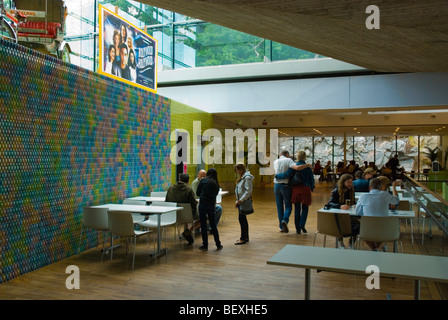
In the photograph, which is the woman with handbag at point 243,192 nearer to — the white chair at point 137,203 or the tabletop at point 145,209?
the tabletop at point 145,209

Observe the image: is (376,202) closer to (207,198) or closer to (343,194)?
(343,194)

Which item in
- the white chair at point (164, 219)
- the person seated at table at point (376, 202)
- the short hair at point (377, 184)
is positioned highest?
the short hair at point (377, 184)

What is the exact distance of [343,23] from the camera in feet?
20.6

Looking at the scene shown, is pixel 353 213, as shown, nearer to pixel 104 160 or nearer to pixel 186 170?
pixel 104 160

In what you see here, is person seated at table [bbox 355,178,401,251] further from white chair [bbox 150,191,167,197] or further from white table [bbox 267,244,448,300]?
white chair [bbox 150,191,167,197]

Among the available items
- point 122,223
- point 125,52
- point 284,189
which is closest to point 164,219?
point 122,223

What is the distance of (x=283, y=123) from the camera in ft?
55.7

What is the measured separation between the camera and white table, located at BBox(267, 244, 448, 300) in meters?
2.91

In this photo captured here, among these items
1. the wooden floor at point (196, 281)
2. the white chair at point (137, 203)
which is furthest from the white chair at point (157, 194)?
the wooden floor at point (196, 281)

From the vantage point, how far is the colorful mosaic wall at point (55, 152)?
16.7ft

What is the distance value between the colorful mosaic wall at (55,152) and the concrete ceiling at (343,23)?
6.43 ft

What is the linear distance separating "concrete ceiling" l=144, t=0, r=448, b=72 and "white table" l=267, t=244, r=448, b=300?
331 centimetres

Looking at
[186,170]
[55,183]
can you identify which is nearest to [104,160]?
[55,183]
